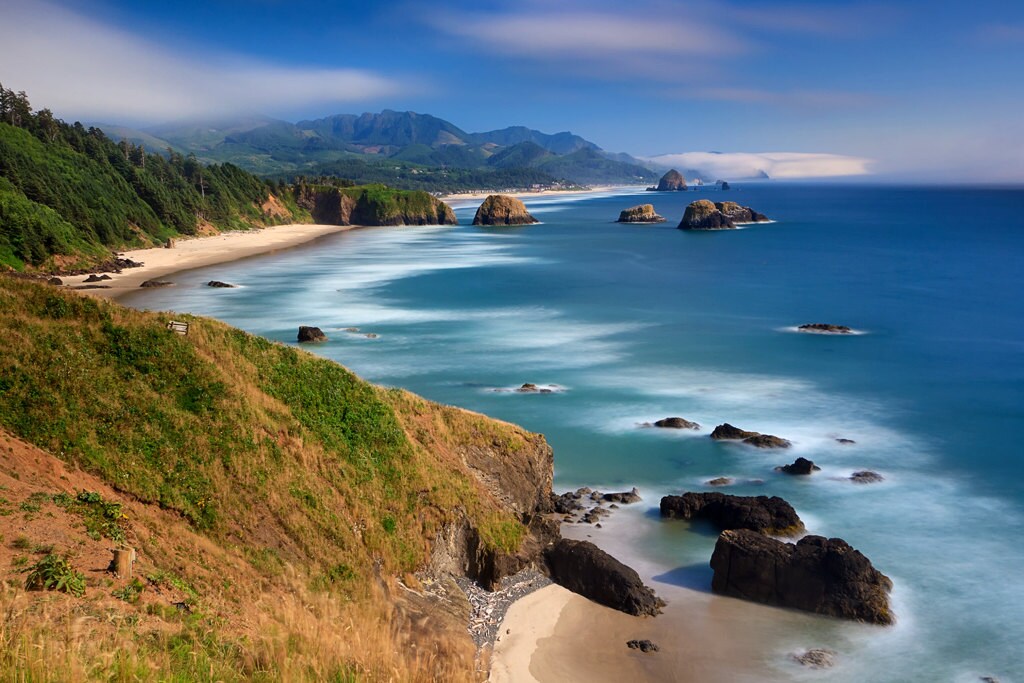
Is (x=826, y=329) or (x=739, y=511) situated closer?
(x=739, y=511)

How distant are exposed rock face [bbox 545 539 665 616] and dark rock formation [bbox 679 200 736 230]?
168m

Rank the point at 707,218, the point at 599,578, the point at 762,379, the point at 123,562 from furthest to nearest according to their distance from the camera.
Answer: the point at 707,218, the point at 762,379, the point at 599,578, the point at 123,562

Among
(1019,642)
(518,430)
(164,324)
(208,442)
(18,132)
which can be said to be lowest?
(1019,642)

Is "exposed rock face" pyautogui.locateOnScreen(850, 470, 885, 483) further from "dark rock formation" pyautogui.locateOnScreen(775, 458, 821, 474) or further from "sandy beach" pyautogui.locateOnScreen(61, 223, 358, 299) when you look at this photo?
"sandy beach" pyautogui.locateOnScreen(61, 223, 358, 299)

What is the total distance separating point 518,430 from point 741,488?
11.1 metres

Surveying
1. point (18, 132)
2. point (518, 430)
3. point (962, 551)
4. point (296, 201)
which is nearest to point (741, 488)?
point (962, 551)

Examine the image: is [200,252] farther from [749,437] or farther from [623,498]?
[623,498]

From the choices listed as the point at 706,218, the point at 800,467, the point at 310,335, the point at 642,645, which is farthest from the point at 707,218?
the point at 642,645

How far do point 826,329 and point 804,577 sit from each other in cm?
5184

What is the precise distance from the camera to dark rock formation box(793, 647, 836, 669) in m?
21.3

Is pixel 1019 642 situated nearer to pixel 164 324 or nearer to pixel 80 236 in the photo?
pixel 164 324

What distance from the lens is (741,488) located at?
3397 centimetres

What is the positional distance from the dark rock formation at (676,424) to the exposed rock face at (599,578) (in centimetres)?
1820

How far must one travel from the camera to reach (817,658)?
21609 mm
